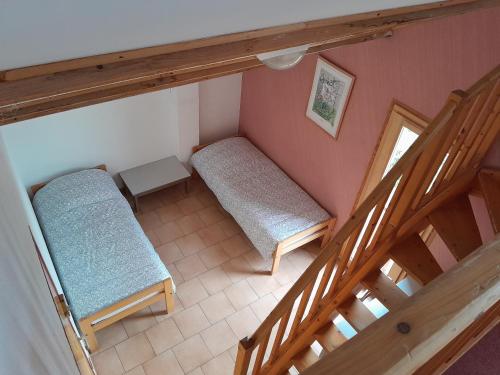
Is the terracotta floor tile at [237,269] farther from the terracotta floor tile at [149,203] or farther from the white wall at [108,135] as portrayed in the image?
the white wall at [108,135]

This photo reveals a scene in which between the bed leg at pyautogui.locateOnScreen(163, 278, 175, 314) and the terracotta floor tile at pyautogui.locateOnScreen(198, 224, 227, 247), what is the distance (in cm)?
85

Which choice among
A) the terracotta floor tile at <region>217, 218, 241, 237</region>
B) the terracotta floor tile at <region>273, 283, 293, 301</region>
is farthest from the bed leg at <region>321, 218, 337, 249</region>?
the terracotta floor tile at <region>217, 218, 241, 237</region>

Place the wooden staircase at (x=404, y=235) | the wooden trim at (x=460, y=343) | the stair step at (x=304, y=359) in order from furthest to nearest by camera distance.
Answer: the stair step at (x=304, y=359) → the wooden staircase at (x=404, y=235) → the wooden trim at (x=460, y=343)

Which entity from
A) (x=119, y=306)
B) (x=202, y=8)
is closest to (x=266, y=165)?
(x=119, y=306)

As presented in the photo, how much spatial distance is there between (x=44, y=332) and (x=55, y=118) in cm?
337

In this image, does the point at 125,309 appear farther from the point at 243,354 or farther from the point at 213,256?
the point at 243,354

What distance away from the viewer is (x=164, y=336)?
11.6 ft

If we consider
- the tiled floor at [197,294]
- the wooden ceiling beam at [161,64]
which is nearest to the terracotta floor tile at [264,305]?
the tiled floor at [197,294]

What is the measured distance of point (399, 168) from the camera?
1597mm

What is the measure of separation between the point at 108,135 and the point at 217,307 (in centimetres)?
212

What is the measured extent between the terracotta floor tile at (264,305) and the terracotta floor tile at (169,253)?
3.08ft

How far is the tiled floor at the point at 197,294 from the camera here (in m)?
3.38

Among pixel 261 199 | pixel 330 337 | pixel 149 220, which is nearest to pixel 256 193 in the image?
pixel 261 199

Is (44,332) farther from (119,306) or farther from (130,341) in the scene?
(130,341)
